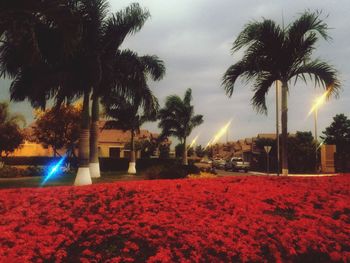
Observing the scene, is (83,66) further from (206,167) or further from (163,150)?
(163,150)

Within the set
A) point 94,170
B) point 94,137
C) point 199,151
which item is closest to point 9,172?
point 94,170

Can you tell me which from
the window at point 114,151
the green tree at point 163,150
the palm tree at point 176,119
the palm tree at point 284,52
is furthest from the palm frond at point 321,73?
the window at point 114,151

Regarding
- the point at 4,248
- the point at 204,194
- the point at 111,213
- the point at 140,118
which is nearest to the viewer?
the point at 4,248

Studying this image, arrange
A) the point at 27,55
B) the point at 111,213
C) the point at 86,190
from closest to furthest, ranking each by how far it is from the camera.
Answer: the point at 111,213
the point at 86,190
the point at 27,55

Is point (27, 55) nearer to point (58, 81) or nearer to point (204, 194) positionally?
point (58, 81)

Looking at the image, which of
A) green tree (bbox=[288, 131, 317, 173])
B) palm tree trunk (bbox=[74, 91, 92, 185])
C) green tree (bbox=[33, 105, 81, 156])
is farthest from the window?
palm tree trunk (bbox=[74, 91, 92, 185])

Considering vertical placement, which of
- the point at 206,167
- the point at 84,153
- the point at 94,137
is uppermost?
the point at 94,137

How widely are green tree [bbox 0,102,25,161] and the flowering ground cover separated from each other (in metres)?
32.6

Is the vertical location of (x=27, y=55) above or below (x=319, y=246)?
above

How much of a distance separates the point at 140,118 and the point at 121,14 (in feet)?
75.2

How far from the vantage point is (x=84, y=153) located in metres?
20.9

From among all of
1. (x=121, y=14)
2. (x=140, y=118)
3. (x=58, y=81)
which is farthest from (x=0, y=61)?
(x=140, y=118)

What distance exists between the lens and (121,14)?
23859 mm

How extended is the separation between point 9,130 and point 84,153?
2485 centimetres
